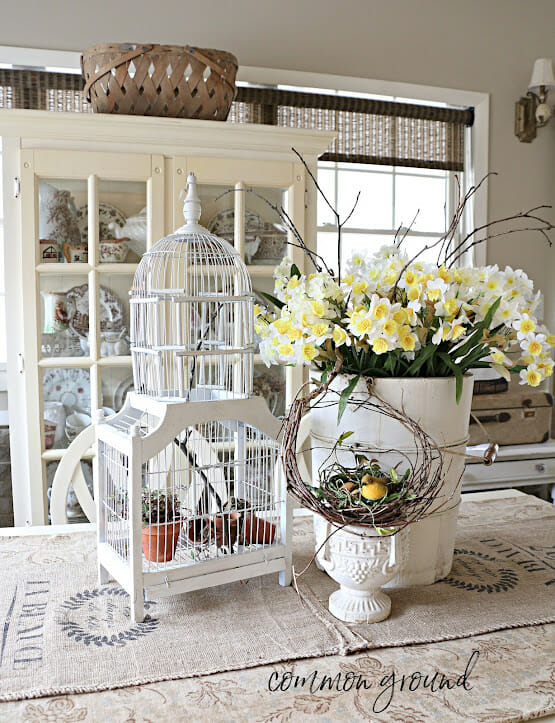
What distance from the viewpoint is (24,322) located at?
2.10 m

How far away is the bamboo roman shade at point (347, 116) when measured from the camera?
7.78 feet

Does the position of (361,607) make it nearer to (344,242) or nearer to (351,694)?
(351,694)

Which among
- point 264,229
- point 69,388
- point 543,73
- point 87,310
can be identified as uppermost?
point 543,73

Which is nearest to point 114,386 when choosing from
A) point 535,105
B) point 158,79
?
point 158,79

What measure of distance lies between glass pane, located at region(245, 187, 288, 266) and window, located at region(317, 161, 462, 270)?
1.87 feet

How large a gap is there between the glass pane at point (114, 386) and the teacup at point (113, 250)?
0.35 m

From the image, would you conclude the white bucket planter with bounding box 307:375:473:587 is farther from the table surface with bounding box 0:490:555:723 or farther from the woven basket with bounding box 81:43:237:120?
the woven basket with bounding box 81:43:237:120

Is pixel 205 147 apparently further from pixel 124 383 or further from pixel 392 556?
pixel 392 556

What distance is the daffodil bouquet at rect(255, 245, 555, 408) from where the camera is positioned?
3.06 ft

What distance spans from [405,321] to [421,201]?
7.45 feet

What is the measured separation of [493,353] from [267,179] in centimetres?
141

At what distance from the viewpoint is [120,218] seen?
7.13 feet

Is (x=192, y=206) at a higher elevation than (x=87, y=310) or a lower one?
higher

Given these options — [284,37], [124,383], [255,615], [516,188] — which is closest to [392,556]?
[255,615]
